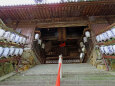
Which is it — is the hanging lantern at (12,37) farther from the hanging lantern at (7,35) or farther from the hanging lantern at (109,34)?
the hanging lantern at (109,34)

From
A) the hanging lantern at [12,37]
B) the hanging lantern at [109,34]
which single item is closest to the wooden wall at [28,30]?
the hanging lantern at [12,37]

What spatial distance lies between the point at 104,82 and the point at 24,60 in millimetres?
4765

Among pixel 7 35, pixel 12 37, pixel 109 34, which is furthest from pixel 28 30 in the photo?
pixel 109 34

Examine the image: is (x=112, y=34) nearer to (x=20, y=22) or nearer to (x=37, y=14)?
(x=37, y=14)

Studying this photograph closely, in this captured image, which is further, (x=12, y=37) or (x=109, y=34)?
(x=12, y=37)

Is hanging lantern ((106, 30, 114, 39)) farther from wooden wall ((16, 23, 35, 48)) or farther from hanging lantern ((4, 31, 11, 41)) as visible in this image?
wooden wall ((16, 23, 35, 48))

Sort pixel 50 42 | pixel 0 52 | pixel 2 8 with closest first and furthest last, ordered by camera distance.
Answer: pixel 0 52 < pixel 2 8 < pixel 50 42

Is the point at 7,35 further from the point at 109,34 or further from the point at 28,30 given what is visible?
the point at 109,34

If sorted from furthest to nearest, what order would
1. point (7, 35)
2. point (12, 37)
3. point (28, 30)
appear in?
point (28, 30) → point (12, 37) → point (7, 35)

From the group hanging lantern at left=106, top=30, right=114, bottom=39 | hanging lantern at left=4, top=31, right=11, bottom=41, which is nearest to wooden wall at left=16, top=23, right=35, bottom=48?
hanging lantern at left=4, top=31, right=11, bottom=41

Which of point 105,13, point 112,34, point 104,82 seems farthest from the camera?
point 105,13

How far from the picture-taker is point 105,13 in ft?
21.3

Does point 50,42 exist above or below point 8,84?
above

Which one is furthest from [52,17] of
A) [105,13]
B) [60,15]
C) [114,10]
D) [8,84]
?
[8,84]
